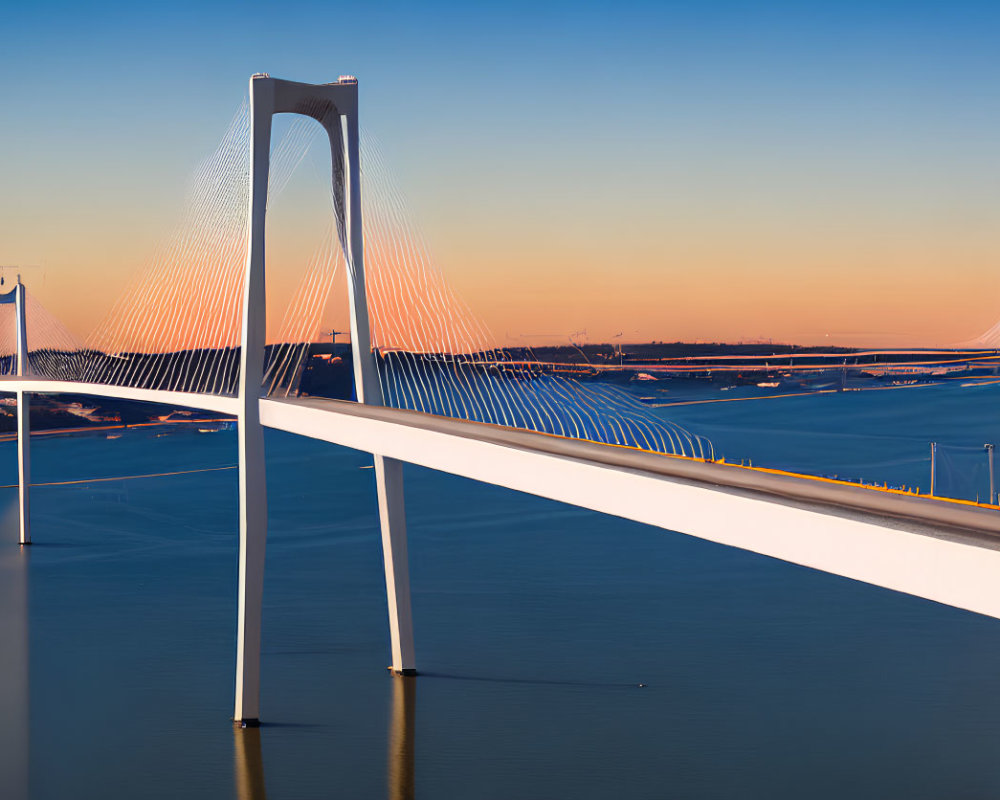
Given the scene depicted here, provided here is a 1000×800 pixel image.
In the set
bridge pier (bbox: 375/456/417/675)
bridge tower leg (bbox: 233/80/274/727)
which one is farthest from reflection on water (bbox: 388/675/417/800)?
bridge tower leg (bbox: 233/80/274/727)

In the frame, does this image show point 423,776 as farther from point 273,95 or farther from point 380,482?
point 273,95

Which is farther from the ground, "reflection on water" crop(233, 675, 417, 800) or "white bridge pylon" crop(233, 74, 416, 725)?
"white bridge pylon" crop(233, 74, 416, 725)

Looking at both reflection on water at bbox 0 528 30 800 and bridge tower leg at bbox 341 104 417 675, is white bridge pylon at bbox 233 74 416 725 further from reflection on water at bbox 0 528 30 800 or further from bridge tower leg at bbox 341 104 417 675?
reflection on water at bbox 0 528 30 800

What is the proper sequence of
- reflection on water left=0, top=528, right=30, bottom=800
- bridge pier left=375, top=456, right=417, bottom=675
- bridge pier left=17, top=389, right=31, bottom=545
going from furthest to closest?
1. bridge pier left=17, top=389, right=31, bottom=545
2. bridge pier left=375, top=456, right=417, bottom=675
3. reflection on water left=0, top=528, right=30, bottom=800

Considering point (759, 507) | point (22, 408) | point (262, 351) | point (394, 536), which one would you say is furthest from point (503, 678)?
point (22, 408)

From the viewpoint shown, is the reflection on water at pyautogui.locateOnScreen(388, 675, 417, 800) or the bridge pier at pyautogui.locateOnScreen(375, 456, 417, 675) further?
the bridge pier at pyautogui.locateOnScreen(375, 456, 417, 675)

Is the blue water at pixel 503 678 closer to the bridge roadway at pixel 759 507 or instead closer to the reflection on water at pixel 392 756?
the reflection on water at pixel 392 756

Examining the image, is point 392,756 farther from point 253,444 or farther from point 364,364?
point 364,364
